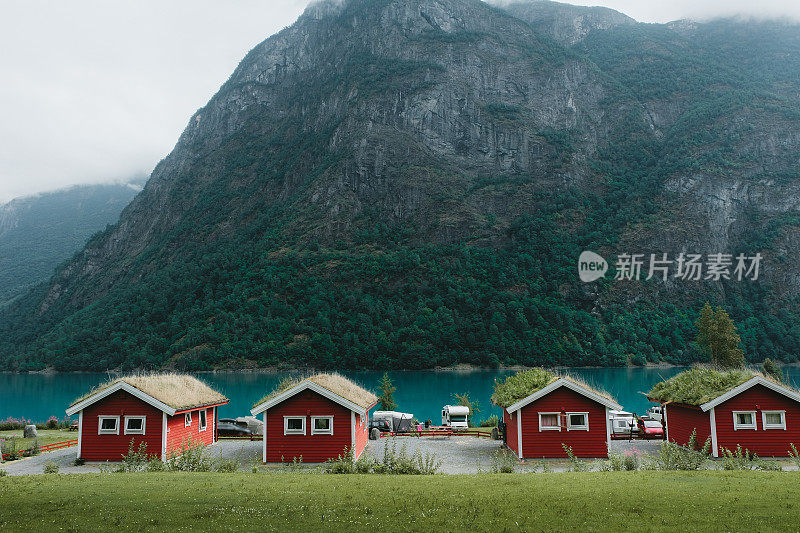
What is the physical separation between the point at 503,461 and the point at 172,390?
610 inches

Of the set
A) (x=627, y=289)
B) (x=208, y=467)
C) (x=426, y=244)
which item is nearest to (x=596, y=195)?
(x=627, y=289)

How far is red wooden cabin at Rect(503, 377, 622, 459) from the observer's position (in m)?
25.6

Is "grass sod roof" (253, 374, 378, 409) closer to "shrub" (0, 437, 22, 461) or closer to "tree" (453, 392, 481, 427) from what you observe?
"shrub" (0, 437, 22, 461)

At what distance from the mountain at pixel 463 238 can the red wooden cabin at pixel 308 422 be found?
100 meters

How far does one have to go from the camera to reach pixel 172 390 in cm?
2727

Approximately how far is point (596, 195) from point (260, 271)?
10172cm

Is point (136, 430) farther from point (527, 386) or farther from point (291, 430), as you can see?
point (527, 386)

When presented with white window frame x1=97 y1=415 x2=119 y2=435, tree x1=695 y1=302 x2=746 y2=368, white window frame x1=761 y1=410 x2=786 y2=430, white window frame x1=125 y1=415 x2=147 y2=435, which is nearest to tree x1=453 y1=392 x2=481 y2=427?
white window frame x1=761 y1=410 x2=786 y2=430

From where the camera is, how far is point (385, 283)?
149 metres

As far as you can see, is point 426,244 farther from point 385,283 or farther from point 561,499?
point 561,499

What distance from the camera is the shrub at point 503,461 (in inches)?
758

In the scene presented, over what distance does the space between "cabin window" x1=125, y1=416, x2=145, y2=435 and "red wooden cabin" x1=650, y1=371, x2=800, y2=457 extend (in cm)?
2405

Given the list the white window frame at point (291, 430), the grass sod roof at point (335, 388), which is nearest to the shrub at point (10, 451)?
the grass sod roof at point (335, 388)

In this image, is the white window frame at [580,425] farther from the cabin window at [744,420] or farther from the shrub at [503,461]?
the cabin window at [744,420]
